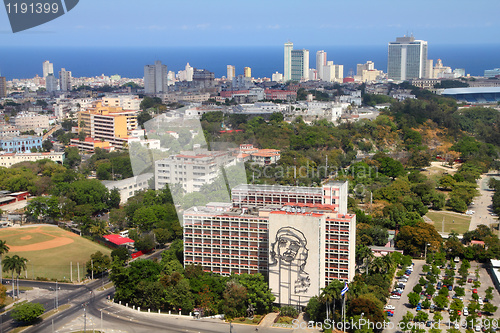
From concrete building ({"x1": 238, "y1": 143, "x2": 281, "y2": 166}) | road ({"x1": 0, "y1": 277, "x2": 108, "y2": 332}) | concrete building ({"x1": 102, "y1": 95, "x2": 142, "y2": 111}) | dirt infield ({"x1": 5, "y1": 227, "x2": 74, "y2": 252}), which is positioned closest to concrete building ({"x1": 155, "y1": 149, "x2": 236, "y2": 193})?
concrete building ({"x1": 238, "y1": 143, "x2": 281, "y2": 166})

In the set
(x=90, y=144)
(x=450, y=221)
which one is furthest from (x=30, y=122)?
(x=450, y=221)

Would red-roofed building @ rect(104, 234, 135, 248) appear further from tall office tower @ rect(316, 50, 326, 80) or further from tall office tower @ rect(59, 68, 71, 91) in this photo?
tall office tower @ rect(316, 50, 326, 80)

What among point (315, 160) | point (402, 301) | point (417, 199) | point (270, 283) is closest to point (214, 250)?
point (270, 283)

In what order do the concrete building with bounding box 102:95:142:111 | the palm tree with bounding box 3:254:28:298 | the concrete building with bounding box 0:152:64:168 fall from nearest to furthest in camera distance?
the palm tree with bounding box 3:254:28:298, the concrete building with bounding box 0:152:64:168, the concrete building with bounding box 102:95:142:111

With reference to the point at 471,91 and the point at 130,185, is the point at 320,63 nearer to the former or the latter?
the point at 471,91

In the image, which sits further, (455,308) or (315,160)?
(315,160)

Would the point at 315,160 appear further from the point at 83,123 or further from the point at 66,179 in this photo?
the point at 83,123
